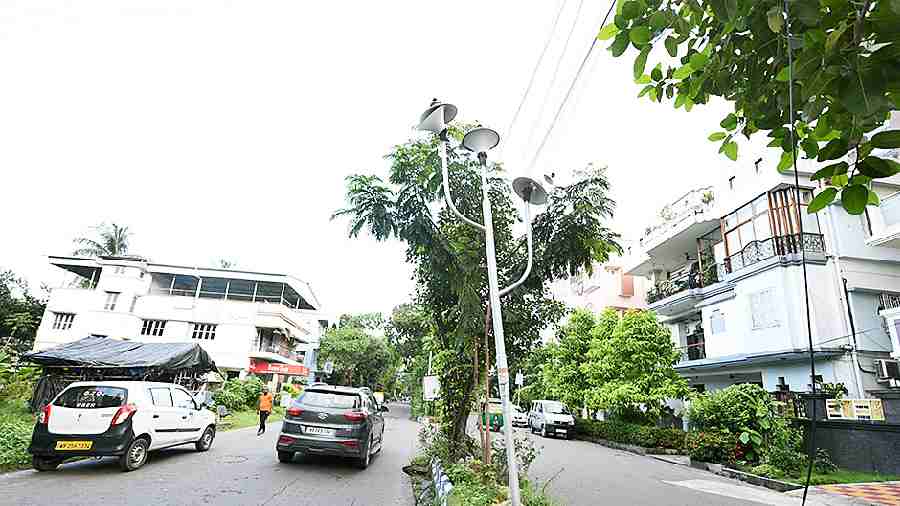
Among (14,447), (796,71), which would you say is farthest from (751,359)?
(14,447)

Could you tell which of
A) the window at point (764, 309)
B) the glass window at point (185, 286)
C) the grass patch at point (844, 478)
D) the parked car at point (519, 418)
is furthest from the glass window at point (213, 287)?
the grass patch at point (844, 478)

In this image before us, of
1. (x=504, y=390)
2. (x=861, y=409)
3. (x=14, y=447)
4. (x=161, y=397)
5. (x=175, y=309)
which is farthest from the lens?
(x=175, y=309)

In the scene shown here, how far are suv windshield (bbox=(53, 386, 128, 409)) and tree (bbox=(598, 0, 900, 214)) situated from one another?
9.80 meters

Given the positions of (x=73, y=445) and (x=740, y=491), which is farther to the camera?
(x=740, y=491)

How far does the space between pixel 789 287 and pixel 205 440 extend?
18.9 metres

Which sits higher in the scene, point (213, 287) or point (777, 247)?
point (213, 287)

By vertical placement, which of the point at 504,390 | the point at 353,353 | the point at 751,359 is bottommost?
the point at 504,390

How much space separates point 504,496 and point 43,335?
39.7 meters

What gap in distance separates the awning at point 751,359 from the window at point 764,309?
3.55 feet

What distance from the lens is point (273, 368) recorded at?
33.9m

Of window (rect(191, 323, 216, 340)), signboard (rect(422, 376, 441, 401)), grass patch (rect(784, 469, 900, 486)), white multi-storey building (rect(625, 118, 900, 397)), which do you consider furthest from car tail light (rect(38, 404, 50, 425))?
window (rect(191, 323, 216, 340))

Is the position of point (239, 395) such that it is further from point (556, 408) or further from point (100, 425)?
point (100, 425)

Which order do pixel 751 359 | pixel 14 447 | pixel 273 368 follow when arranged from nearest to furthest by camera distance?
pixel 14 447 → pixel 751 359 → pixel 273 368

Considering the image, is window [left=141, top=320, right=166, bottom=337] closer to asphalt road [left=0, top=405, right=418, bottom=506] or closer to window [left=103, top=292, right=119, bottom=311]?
window [left=103, top=292, right=119, bottom=311]
